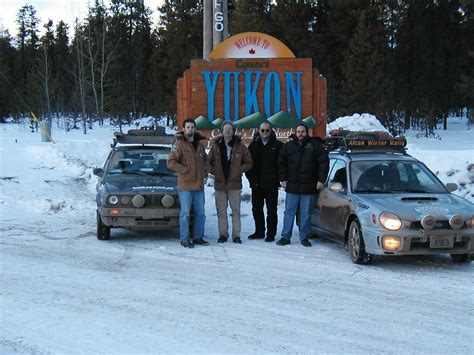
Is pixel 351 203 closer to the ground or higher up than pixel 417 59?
closer to the ground

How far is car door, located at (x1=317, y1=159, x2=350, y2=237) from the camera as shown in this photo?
7.99 m

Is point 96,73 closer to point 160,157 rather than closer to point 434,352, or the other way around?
point 160,157

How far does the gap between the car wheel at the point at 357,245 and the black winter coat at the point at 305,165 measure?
1.21 meters

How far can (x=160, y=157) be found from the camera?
32.4ft

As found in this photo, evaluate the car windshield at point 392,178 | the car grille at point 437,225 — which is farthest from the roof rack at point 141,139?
the car grille at point 437,225

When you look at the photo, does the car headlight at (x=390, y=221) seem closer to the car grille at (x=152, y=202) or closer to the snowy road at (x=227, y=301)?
the snowy road at (x=227, y=301)

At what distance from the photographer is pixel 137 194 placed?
8.52 metres

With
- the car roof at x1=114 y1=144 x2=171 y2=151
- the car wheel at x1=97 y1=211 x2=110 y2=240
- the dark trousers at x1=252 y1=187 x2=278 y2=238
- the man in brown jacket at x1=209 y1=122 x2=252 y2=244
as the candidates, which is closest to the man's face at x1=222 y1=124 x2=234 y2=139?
the man in brown jacket at x1=209 y1=122 x2=252 y2=244

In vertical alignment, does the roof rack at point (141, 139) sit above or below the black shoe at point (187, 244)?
above

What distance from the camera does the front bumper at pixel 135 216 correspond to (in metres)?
8.47

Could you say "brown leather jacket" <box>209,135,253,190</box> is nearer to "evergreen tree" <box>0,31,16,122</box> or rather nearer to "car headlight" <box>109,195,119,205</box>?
"car headlight" <box>109,195,119,205</box>

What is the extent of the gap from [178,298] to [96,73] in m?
44.0

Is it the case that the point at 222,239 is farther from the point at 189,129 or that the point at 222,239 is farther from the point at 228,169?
the point at 189,129

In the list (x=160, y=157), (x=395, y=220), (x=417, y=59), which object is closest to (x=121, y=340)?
(x=395, y=220)
